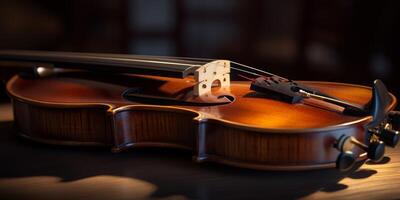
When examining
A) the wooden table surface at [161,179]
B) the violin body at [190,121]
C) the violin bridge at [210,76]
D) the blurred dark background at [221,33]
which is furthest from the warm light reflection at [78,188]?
the blurred dark background at [221,33]

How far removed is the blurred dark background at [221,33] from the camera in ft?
4.43

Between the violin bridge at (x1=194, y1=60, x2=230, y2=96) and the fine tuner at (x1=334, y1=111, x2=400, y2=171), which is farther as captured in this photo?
the violin bridge at (x1=194, y1=60, x2=230, y2=96)

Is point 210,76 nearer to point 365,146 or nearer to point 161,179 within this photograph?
point 161,179

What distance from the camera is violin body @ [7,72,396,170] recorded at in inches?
33.8

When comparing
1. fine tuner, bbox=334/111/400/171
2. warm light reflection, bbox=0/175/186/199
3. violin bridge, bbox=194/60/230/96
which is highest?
violin bridge, bbox=194/60/230/96

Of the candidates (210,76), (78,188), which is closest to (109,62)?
(210,76)

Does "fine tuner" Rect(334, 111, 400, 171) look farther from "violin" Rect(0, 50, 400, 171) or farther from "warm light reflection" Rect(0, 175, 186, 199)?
"warm light reflection" Rect(0, 175, 186, 199)

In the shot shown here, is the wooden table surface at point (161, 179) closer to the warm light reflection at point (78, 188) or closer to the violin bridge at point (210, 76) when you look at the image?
the warm light reflection at point (78, 188)

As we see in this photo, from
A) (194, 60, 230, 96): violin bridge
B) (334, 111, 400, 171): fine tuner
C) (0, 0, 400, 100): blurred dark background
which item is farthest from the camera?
(0, 0, 400, 100): blurred dark background

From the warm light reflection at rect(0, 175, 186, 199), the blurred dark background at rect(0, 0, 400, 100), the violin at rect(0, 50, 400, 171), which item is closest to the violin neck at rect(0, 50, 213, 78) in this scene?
the violin at rect(0, 50, 400, 171)

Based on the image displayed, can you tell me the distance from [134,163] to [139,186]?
11 cm

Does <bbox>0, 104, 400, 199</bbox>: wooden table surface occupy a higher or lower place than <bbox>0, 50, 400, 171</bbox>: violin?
lower

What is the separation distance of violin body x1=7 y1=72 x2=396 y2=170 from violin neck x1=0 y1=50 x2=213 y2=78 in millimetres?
44

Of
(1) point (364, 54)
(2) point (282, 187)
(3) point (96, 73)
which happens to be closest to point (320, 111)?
(2) point (282, 187)
